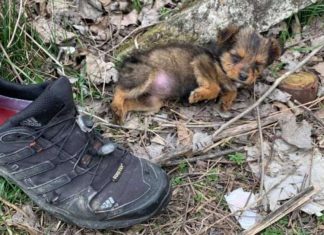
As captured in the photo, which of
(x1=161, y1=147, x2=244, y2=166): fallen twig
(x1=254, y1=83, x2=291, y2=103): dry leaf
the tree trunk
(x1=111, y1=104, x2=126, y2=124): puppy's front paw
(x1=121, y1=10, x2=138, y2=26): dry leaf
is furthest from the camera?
(x1=121, y1=10, x2=138, y2=26): dry leaf

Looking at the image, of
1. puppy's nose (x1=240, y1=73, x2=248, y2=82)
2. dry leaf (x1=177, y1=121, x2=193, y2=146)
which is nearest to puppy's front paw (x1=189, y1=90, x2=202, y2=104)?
dry leaf (x1=177, y1=121, x2=193, y2=146)

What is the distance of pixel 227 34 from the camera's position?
4109 mm

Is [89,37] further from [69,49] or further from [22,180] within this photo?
[22,180]

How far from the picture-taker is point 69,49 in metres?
4.39

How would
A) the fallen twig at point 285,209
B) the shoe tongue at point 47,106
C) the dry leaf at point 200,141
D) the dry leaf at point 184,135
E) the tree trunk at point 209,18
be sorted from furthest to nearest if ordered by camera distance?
1. the tree trunk at point 209,18
2. the dry leaf at point 184,135
3. the dry leaf at point 200,141
4. the fallen twig at point 285,209
5. the shoe tongue at point 47,106

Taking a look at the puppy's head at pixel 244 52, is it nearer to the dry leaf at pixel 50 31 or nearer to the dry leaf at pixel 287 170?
the dry leaf at pixel 287 170

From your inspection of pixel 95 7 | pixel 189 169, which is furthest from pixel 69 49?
pixel 189 169

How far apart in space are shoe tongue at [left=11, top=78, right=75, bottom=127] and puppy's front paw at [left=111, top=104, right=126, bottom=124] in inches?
33.7

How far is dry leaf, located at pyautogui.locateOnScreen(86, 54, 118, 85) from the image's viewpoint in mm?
4230

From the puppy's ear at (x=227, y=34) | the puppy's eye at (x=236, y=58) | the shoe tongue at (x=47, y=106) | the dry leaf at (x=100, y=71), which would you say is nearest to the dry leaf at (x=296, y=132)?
the puppy's eye at (x=236, y=58)

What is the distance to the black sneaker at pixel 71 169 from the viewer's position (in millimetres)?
3059

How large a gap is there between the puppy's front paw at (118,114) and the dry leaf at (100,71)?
301mm

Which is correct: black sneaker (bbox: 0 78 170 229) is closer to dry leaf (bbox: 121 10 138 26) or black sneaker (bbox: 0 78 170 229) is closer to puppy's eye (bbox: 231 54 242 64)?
puppy's eye (bbox: 231 54 242 64)

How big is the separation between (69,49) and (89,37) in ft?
0.85
